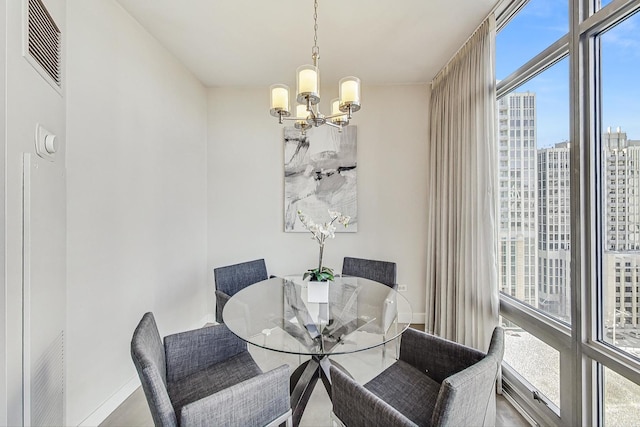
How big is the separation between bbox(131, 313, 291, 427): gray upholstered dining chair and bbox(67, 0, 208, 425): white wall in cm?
67

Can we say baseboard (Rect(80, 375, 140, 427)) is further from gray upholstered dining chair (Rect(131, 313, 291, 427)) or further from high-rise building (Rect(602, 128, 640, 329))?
high-rise building (Rect(602, 128, 640, 329))

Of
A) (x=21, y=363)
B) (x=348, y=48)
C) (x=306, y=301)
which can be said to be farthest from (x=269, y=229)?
(x=21, y=363)

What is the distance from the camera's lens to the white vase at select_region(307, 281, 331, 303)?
199 cm

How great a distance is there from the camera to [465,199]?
2.37m

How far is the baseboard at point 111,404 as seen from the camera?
1.72m

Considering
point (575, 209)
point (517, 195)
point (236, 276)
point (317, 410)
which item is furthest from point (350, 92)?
point (317, 410)

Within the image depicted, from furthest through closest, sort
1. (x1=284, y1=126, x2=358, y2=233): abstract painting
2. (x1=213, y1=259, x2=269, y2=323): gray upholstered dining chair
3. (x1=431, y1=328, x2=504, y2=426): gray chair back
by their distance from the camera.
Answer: (x1=284, y1=126, x2=358, y2=233): abstract painting < (x1=213, y1=259, x2=269, y2=323): gray upholstered dining chair < (x1=431, y1=328, x2=504, y2=426): gray chair back

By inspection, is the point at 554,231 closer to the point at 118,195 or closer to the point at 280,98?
the point at 280,98

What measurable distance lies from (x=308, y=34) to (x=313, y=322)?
2.30 m

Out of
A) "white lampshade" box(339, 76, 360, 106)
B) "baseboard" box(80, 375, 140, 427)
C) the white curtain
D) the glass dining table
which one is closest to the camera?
the glass dining table

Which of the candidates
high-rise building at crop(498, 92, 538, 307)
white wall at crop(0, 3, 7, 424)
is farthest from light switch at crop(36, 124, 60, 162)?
high-rise building at crop(498, 92, 538, 307)

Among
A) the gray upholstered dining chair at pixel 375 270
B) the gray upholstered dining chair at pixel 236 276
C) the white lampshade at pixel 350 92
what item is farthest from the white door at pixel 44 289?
the gray upholstered dining chair at pixel 375 270

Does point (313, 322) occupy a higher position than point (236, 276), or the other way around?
point (236, 276)

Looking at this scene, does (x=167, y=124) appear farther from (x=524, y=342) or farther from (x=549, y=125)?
(x=524, y=342)
